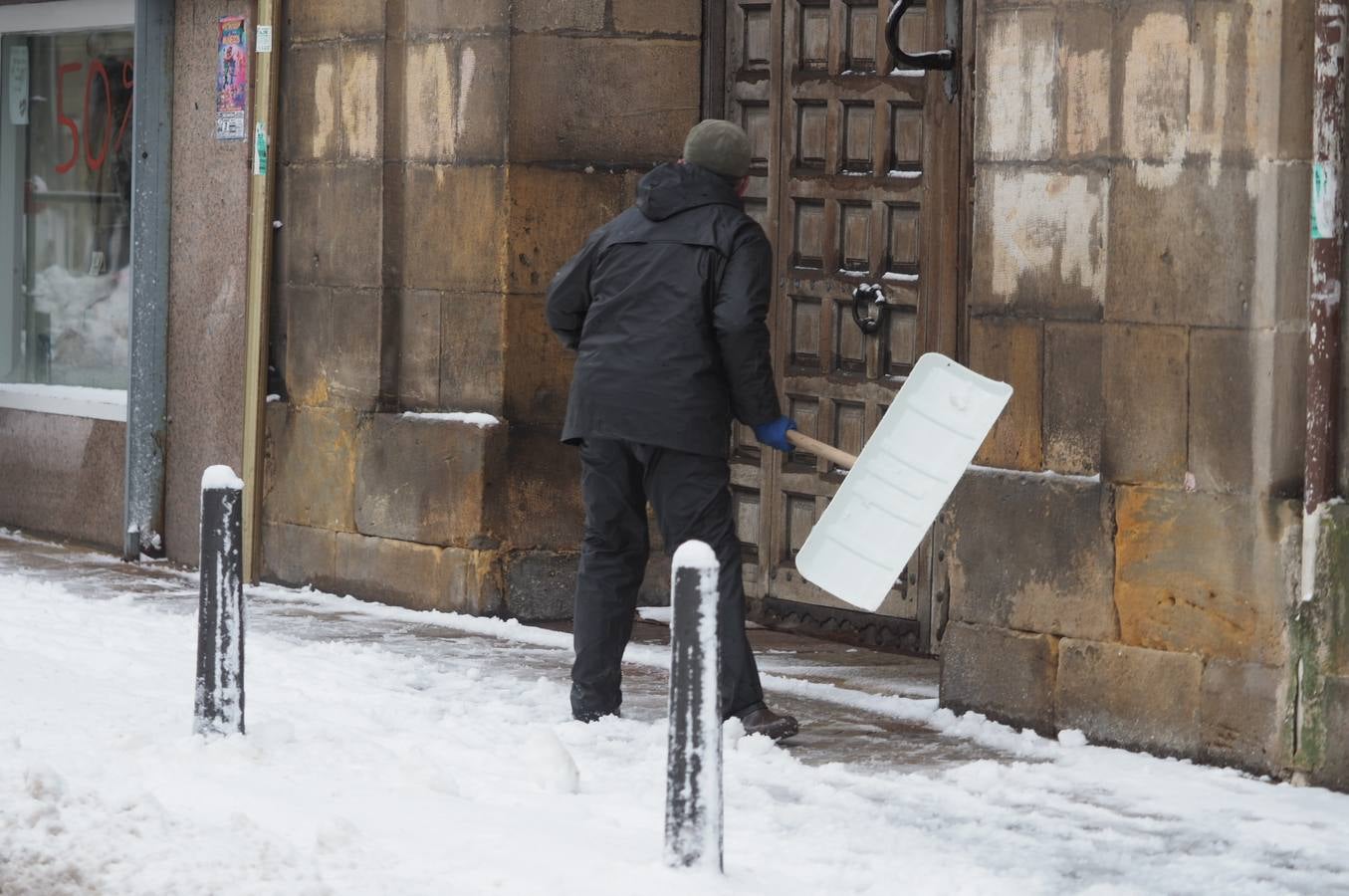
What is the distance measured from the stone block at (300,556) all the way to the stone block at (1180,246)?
4.31 m

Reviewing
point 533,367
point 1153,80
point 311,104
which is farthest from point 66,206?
point 1153,80

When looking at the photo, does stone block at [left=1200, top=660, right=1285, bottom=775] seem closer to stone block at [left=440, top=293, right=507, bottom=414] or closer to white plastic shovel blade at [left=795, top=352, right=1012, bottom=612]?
white plastic shovel blade at [left=795, top=352, right=1012, bottom=612]

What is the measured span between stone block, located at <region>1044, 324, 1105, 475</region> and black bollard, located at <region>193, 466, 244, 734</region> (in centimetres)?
255

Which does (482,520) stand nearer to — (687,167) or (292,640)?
(292,640)

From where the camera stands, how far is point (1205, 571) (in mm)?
6633

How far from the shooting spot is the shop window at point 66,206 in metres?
11.5

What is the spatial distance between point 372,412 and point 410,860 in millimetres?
4567

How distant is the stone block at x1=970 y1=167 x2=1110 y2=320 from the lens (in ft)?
22.8

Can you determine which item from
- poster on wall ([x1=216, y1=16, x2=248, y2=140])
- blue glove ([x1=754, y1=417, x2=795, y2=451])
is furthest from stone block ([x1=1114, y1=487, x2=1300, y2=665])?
poster on wall ([x1=216, y1=16, x2=248, y2=140])

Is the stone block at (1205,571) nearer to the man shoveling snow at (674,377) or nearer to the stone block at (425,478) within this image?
the man shoveling snow at (674,377)

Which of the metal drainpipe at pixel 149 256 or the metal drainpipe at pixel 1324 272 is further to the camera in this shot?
the metal drainpipe at pixel 149 256

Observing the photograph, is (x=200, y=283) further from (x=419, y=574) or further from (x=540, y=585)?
(x=540, y=585)

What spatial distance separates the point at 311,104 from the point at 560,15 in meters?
1.41

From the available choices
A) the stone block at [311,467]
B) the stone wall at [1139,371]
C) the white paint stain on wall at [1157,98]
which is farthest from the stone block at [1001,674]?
A: the stone block at [311,467]
